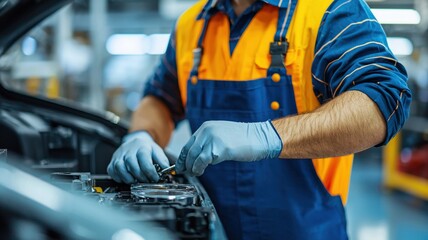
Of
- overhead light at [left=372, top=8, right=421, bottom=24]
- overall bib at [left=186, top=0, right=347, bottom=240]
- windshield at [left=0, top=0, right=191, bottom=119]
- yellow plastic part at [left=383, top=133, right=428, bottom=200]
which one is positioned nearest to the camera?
overall bib at [left=186, top=0, right=347, bottom=240]

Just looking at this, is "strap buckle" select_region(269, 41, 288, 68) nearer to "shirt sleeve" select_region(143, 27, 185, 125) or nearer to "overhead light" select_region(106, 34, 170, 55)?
"shirt sleeve" select_region(143, 27, 185, 125)

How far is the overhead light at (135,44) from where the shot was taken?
1169cm

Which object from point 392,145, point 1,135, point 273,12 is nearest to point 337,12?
point 273,12

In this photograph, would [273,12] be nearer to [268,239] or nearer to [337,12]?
[337,12]

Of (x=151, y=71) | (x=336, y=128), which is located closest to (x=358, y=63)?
(x=336, y=128)

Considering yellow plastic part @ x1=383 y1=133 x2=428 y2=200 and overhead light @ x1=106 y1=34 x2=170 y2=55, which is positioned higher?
overhead light @ x1=106 y1=34 x2=170 y2=55

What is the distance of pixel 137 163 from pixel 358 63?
0.62 metres

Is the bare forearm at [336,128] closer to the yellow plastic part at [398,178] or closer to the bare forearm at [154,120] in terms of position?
the bare forearm at [154,120]

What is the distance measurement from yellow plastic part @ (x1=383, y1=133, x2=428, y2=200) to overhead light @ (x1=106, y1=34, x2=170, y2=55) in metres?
5.93

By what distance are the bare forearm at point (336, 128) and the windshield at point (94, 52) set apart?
0.91 m

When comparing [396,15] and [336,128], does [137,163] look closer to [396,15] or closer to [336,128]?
[336,128]

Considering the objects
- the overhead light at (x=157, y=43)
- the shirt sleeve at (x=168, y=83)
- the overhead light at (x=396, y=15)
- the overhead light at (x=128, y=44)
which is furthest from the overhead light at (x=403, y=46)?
the shirt sleeve at (x=168, y=83)

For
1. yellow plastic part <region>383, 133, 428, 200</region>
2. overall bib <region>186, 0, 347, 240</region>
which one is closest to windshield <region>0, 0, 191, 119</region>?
overall bib <region>186, 0, 347, 240</region>

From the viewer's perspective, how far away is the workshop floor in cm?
439
